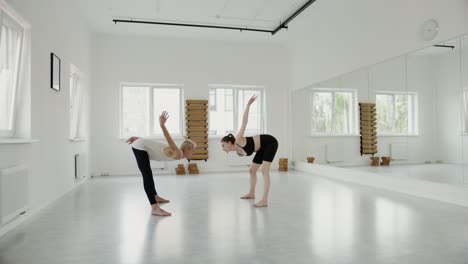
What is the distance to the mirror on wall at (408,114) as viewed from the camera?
4617 mm

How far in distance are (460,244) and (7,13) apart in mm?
5028

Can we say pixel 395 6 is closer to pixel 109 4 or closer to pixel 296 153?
pixel 296 153

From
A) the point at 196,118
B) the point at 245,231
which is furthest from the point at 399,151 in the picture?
the point at 196,118

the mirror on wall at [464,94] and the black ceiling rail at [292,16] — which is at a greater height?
the black ceiling rail at [292,16]

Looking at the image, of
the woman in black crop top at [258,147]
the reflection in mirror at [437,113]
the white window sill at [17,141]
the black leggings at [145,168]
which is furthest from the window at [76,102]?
the reflection in mirror at [437,113]

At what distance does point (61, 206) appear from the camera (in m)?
4.61

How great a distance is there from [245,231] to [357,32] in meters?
4.90

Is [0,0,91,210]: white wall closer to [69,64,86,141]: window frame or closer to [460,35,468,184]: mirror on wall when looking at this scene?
[69,64,86,141]: window frame

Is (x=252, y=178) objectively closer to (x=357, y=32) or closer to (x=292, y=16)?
(x=357, y=32)

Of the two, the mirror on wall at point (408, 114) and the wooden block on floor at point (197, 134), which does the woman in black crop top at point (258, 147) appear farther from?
the wooden block on floor at point (197, 134)

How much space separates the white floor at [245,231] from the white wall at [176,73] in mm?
3090

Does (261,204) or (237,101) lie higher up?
(237,101)

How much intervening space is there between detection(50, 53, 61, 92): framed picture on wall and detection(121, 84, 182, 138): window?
3.30 m

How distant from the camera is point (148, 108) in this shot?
8633mm
